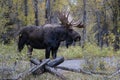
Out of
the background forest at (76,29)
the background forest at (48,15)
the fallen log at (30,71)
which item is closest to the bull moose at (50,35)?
the background forest at (76,29)

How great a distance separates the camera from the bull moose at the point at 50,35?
40.8 feet

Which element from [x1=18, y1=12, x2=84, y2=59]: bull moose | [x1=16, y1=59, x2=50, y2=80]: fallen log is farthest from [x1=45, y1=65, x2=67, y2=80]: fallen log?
[x1=18, y1=12, x2=84, y2=59]: bull moose

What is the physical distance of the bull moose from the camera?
12.4 m

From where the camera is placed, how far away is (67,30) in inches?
495

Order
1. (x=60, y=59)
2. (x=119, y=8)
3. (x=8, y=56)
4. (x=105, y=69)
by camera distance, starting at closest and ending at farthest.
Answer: (x=8, y=56) < (x=60, y=59) < (x=105, y=69) < (x=119, y=8)

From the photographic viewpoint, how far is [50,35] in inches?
489

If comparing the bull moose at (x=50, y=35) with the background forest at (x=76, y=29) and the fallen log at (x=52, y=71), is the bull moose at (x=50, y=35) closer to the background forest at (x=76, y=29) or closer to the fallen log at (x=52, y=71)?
the background forest at (x=76, y=29)

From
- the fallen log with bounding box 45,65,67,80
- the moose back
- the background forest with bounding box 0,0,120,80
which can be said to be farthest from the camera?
the moose back

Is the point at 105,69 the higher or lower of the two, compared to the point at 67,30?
lower

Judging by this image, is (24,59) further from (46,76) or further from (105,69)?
(105,69)

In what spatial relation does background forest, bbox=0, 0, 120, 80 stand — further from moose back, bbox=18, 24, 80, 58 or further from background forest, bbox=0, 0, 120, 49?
moose back, bbox=18, 24, 80, 58

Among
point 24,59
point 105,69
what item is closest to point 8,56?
point 24,59

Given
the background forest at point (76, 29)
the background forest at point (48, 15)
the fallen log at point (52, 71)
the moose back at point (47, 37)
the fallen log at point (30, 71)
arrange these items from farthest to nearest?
the background forest at point (48, 15) < the moose back at point (47, 37) < the background forest at point (76, 29) < the fallen log at point (52, 71) < the fallen log at point (30, 71)

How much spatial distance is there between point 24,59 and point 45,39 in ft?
13.7
